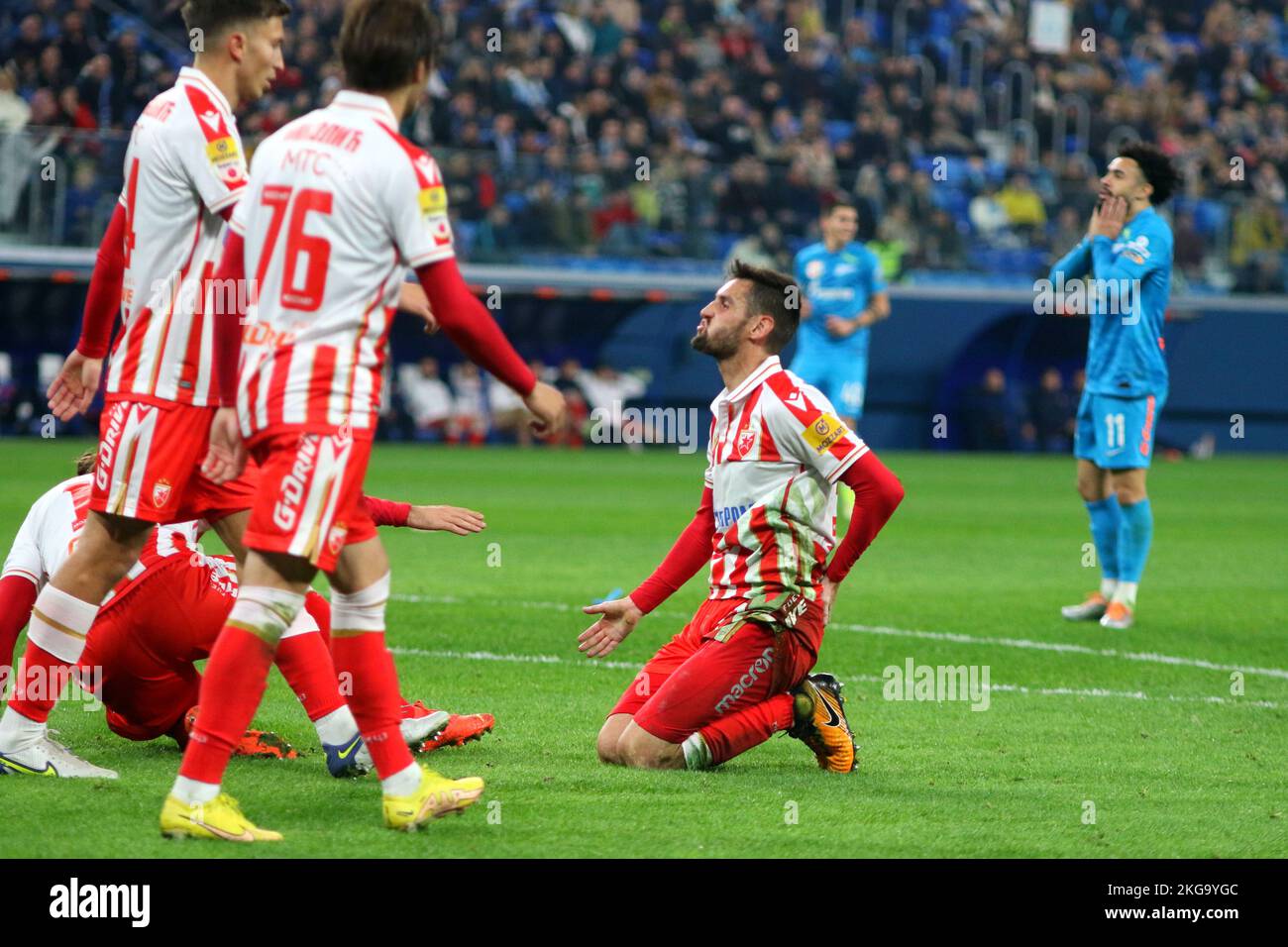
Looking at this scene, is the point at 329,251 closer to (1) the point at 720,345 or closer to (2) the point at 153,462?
(2) the point at 153,462

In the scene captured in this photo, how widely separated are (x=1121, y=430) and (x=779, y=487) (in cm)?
434

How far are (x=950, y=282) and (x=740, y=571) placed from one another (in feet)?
65.1

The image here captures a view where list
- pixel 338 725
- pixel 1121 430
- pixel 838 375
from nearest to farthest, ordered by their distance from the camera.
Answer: pixel 338 725 → pixel 1121 430 → pixel 838 375

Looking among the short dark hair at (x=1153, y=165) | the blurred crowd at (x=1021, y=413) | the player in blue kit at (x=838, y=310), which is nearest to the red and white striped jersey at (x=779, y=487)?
the short dark hair at (x=1153, y=165)

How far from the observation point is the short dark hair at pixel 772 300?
5.44m

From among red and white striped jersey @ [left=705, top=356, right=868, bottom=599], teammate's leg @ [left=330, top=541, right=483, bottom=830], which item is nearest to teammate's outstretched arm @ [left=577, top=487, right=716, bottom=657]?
red and white striped jersey @ [left=705, top=356, right=868, bottom=599]

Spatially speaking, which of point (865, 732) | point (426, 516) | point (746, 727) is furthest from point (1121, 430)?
point (426, 516)

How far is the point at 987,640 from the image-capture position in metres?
8.14

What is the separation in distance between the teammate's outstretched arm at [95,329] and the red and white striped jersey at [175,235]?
0.35 feet

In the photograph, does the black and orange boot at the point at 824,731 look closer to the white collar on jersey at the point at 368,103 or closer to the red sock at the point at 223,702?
the red sock at the point at 223,702

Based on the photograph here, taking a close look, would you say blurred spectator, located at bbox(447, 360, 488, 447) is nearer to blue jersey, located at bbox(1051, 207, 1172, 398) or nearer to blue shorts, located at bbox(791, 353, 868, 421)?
blue shorts, located at bbox(791, 353, 868, 421)

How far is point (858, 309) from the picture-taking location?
44.7ft

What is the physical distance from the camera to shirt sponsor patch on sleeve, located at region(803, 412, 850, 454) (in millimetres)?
5188
